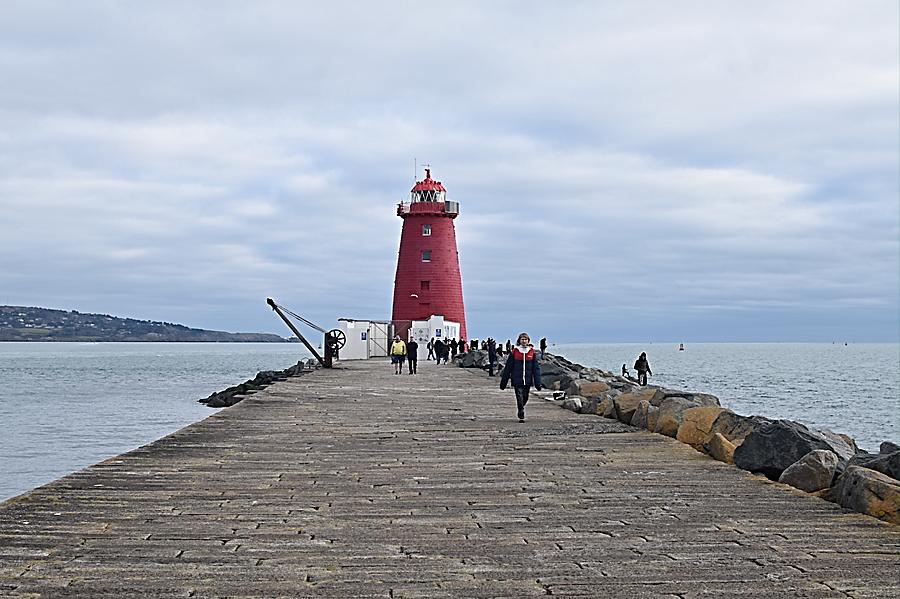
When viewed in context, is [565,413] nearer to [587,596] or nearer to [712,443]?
[712,443]

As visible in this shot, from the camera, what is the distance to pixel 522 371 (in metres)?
13.5

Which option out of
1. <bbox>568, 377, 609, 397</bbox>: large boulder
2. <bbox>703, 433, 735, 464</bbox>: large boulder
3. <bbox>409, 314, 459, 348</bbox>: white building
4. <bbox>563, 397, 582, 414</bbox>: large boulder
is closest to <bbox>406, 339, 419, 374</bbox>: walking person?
<bbox>568, 377, 609, 397</bbox>: large boulder

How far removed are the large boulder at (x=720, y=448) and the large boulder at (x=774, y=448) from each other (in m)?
0.30

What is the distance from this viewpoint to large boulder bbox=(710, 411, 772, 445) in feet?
32.1

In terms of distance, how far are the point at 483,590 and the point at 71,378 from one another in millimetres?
60482

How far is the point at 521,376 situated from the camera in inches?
529

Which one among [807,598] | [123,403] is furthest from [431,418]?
[123,403]

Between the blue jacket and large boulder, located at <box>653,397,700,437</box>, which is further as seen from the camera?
→ the blue jacket

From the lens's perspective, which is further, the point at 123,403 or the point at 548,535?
the point at 123,403

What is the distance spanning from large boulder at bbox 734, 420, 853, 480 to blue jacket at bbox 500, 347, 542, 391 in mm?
5075

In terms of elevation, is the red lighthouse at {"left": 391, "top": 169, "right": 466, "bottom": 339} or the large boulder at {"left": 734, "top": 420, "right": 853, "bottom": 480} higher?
the red lighthouse at {"left": 391, "top": 169, "right": 466, "bottom": 339}

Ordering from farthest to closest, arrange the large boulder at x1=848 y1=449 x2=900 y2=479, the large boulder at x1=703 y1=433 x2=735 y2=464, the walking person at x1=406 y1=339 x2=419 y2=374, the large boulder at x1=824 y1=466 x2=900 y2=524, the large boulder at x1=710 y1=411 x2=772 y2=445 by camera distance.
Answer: the walking person at x1=406 y1=339 x2=419 y2=374, the large boulder at x1=710 y1=411 x2=772 y2=445, the large boulder at x1=703 y1=433 x2=735 y2=464, the large boulder at x1=848 y1=449 x2=900 y2=479, the large boulder at x1=824 y1=466 x2=900 y2=524

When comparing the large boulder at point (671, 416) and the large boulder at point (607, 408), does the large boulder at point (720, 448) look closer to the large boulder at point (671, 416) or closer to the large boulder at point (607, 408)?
the large boulder at point (671, 416)

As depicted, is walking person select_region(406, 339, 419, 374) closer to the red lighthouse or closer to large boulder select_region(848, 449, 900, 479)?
the red lighthouse
